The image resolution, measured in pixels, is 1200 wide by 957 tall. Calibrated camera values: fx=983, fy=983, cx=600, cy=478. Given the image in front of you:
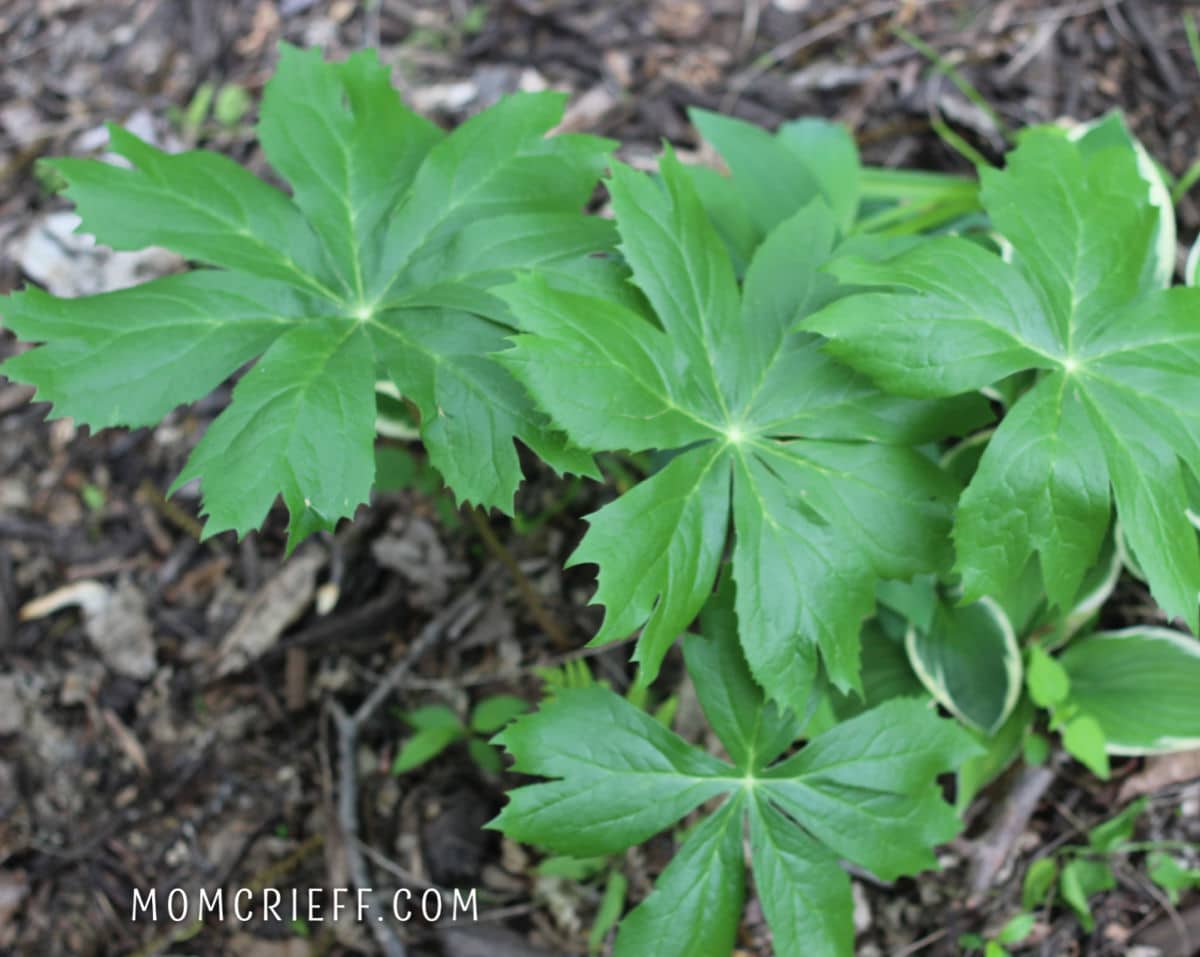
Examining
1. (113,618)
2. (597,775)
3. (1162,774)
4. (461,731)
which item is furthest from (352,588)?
(1162,774)

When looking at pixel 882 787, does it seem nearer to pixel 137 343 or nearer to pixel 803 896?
pixel 803 896

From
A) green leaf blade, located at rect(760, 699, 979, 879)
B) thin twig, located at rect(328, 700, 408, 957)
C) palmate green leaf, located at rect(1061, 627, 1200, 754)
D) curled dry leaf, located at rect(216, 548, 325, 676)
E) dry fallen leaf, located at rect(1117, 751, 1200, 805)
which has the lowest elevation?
thin twig, located at rect(328, 700, 408, 957)

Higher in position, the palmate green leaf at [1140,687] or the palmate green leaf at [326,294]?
the palmate green leaf at [326,294]

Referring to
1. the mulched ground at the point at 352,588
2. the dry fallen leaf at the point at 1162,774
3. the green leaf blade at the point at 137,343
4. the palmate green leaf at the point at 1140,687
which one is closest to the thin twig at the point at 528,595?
the mulched ground at the point at 352,588

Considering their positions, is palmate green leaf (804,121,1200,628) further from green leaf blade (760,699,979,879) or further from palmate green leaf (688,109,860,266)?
palmate green leaf (688,109,860,266)

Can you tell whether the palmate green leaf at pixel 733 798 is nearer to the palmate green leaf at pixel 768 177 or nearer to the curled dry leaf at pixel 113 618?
the palmate green leaf at pixel 768 177

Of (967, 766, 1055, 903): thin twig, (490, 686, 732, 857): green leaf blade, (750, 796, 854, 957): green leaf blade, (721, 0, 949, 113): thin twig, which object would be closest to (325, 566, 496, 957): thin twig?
(490, 686, 732, 857): green leaf blade

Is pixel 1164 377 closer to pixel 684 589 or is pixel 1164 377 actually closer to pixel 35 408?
pixel 684 589
